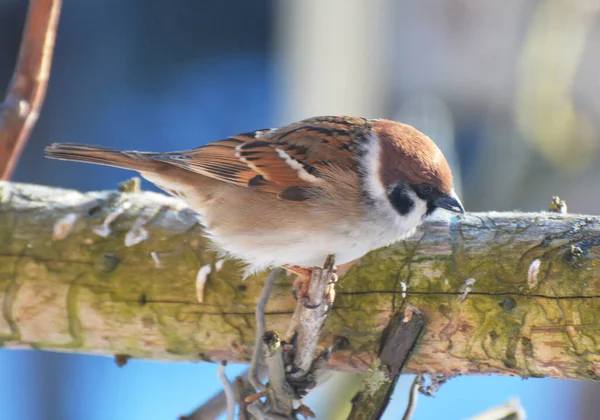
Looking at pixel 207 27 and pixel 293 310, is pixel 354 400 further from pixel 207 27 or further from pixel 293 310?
pixel 207 27

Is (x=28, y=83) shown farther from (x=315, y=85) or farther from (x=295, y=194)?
(x=315, y=85)

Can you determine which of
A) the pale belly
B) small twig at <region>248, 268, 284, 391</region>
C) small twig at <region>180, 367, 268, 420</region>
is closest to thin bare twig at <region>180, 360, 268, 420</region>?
small twig at <region>180, 367, 268, 420</region>

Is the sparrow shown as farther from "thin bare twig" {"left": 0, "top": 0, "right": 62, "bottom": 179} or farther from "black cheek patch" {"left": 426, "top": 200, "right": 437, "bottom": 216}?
"thin bare twig" {"left": 0, "top": 0, "right": 62, "bottom": 179}

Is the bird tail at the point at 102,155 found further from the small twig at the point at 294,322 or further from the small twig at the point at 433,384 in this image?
the small twig at the point at 433,384

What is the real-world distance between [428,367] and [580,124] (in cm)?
231

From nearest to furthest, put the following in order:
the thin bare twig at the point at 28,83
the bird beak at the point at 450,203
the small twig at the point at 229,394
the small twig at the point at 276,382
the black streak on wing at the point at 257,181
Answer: the small twig at the point at 276,382, the small twig at the point at 229,394, the bird beak at the point at 450,203, the black streak on wing at the point at 257,181, the thin bare twig at the point at 28,83

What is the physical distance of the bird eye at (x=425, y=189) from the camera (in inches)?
62.9

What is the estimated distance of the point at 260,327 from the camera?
1.42m

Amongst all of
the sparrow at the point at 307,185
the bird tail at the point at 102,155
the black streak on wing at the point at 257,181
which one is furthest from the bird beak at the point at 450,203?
the bird tail at the point at 102,155

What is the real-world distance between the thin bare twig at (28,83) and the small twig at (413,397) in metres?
1.31

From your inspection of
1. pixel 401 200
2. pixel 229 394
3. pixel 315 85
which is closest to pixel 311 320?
pixel 229 394

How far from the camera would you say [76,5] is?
13.8 ft

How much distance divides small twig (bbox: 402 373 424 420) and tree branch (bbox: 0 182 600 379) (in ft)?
0.12

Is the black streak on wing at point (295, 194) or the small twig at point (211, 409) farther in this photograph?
the black streak on wing at point (295, 194)
